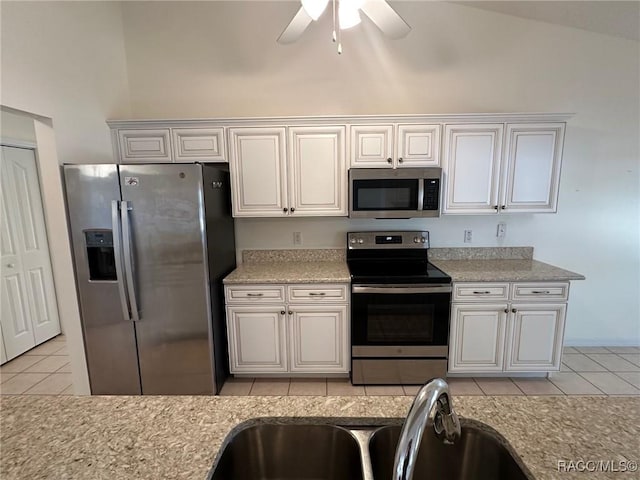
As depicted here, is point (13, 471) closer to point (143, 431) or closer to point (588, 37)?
point (143, 431)

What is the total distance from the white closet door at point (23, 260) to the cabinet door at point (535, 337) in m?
4.51

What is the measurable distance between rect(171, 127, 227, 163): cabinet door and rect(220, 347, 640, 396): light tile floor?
75.6 inches

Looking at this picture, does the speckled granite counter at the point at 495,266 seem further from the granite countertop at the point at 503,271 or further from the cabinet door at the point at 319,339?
the cabinet door at the point at 319,339

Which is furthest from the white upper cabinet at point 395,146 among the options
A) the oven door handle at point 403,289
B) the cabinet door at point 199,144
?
the cabinet door at point 199,144

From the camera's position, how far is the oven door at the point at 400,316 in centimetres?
237

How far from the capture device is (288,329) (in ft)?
8.21

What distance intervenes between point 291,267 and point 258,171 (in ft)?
2.92

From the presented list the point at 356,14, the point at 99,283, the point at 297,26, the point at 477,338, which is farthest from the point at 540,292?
the point at 99,283

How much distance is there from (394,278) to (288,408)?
1590 mm

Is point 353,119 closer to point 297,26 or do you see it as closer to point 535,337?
point 297,26

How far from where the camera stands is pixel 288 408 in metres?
0.94

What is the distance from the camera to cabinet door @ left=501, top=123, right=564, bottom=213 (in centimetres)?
250

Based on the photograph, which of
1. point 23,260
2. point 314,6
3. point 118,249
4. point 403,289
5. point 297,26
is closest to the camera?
point 314,6

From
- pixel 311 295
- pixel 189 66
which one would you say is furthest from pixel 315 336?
pixel 189 66
